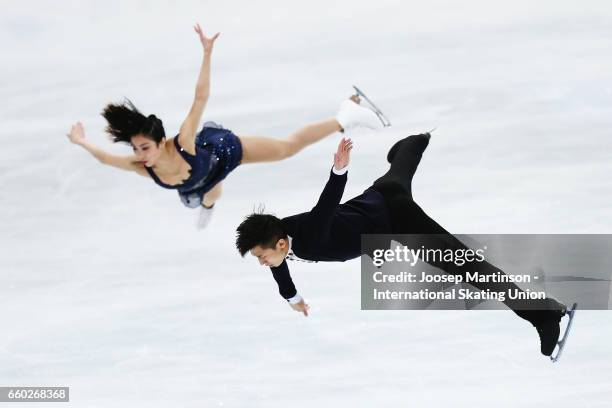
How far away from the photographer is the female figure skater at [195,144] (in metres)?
7.92

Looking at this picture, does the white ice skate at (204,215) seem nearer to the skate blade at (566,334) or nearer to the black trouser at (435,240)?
the black trouser at (435,240)

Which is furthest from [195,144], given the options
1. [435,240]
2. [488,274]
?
[488,274]

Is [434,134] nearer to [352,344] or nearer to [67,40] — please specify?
[352,344]

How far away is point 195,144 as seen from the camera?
8297 millimetres

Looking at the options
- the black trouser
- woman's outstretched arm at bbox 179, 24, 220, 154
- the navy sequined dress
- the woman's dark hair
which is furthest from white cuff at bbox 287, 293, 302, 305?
the woman's dark hair

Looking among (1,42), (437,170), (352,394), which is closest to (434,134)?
(437,170)

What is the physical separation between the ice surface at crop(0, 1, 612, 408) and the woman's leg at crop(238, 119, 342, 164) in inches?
65.9

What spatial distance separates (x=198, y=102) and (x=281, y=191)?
3.31m

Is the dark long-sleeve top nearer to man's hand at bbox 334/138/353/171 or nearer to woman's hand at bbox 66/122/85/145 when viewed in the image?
man's hand at bbox 334/138/353/171

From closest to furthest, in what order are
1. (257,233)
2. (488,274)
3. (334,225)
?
(257,233)
(334,225)
(488,274)

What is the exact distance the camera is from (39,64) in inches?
524

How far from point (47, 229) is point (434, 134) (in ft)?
11.2

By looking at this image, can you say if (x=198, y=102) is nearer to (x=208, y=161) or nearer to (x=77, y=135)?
(x=208, y=161)

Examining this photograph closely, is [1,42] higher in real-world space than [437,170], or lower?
higher
